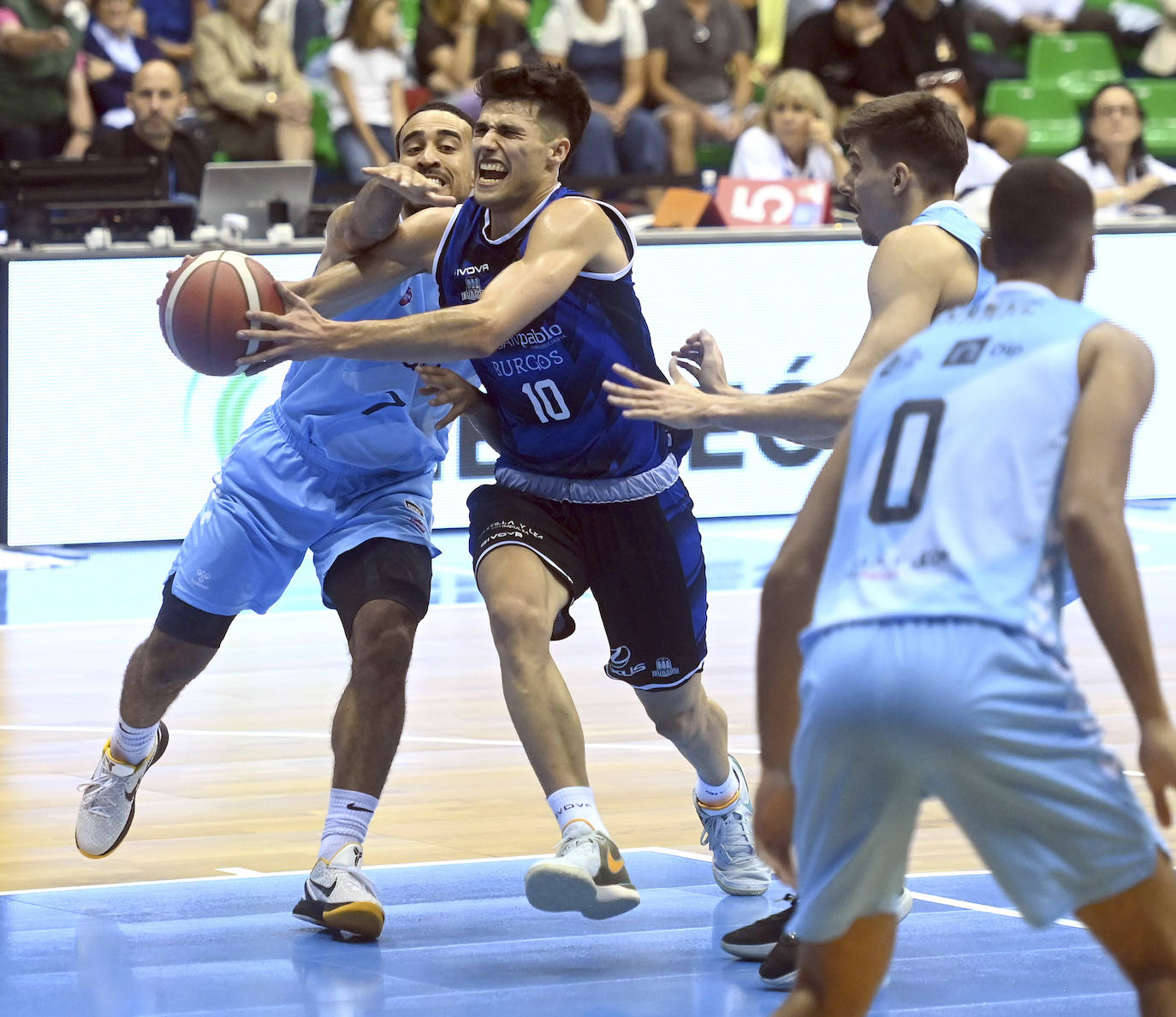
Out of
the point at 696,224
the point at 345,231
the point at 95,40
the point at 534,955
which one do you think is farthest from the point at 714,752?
the point at 95,40

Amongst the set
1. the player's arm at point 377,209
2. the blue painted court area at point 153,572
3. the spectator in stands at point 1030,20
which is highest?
the player's arm at point 377,209

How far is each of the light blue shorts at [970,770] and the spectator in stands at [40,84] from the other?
34.2 ft

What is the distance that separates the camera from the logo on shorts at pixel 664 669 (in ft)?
16.7

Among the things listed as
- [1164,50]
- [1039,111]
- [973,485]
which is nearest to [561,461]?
[973,485]

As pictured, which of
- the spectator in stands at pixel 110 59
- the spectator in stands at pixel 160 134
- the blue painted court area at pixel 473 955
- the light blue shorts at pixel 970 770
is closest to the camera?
the light blue shorts at pixel 970 770

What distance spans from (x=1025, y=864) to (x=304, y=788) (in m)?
4.06

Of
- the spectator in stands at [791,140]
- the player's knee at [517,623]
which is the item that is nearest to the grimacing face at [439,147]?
the player's knee at [517,623]

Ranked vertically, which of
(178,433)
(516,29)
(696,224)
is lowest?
(178,433)

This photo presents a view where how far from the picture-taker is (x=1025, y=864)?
285 cm

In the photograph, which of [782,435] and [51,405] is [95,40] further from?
[782,435]

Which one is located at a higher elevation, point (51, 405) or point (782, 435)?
point (782, 435)

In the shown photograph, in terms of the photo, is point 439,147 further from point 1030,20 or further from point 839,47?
point 1030,20

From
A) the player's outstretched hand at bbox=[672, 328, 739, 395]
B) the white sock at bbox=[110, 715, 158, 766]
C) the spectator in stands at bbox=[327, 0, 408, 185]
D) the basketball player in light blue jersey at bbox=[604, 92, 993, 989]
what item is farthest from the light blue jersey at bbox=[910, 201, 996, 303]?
the spectator in stands at bbox=[327, 0, 408, 185]

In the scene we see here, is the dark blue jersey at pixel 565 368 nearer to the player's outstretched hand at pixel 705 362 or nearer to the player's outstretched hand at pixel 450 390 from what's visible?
the player's outstretched hand at pixel 450 390
